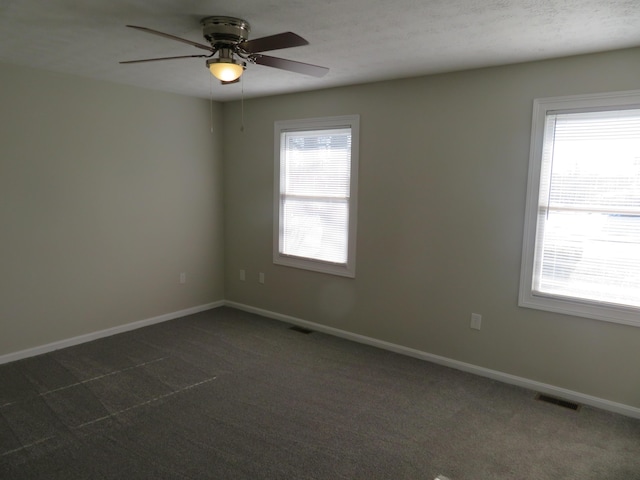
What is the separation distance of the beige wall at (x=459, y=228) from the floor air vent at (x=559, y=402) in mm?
116

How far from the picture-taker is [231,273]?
5.40m

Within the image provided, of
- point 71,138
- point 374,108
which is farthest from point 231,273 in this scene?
point 374,108

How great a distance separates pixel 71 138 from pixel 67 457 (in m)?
2.76

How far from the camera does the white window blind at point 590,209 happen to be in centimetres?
291

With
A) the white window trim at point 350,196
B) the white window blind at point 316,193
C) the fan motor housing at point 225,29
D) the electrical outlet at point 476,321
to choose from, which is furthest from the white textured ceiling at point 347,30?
the electrical outlet at point 476,321

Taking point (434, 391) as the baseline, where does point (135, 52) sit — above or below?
above

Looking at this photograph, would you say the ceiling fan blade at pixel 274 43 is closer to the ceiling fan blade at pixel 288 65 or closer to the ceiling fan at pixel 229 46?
the ceiling fan at pixel 229 46

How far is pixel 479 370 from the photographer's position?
3604mm

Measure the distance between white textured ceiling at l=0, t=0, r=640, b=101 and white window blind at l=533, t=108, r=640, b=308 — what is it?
1.81 ft

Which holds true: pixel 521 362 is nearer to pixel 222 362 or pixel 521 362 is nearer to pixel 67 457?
pixel 222 362

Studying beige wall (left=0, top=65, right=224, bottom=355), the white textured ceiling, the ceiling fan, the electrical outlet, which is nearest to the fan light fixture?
the ceiling fan

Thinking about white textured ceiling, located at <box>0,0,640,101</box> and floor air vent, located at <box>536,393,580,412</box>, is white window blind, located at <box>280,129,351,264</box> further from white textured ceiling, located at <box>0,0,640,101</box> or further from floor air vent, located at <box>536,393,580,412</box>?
floor air vent, located at <box>536,393,580,412</box>

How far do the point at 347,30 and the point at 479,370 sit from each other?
9.33ft

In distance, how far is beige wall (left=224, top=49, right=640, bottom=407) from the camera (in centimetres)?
310
